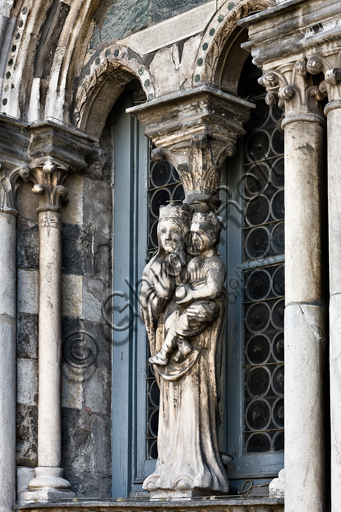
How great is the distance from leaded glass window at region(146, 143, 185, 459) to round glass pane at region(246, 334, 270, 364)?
0.81 metres

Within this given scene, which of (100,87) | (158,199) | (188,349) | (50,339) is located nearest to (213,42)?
(100,87)

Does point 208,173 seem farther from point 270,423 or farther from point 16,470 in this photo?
point 16,470

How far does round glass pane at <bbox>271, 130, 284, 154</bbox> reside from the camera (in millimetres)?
6199

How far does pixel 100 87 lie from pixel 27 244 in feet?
3.75

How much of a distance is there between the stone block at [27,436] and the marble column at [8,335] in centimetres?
8

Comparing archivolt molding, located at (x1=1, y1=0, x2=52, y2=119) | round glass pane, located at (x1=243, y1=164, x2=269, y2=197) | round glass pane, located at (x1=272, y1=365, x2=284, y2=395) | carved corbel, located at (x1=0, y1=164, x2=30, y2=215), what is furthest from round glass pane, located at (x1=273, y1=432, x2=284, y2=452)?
archivolt molding, located at (x1=1, y1=0, x2=52, y2=119)

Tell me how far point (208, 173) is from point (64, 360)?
5.20 ft

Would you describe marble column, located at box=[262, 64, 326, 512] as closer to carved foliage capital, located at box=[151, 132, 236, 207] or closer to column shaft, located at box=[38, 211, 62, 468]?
carved foliage capital, located at box=[151, 132, 236, 207]

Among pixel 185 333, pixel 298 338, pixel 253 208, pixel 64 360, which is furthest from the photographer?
pixel 64 360

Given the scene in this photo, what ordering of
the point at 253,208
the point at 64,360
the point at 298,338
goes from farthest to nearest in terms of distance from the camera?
1. the point at 64,360
2. the point at 253,208
3. the point at 298,338

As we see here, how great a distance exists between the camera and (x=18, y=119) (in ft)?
22.4

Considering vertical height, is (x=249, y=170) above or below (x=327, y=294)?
above

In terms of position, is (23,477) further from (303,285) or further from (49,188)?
(303,285)

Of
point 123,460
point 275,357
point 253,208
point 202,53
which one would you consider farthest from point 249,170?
point 123,460
